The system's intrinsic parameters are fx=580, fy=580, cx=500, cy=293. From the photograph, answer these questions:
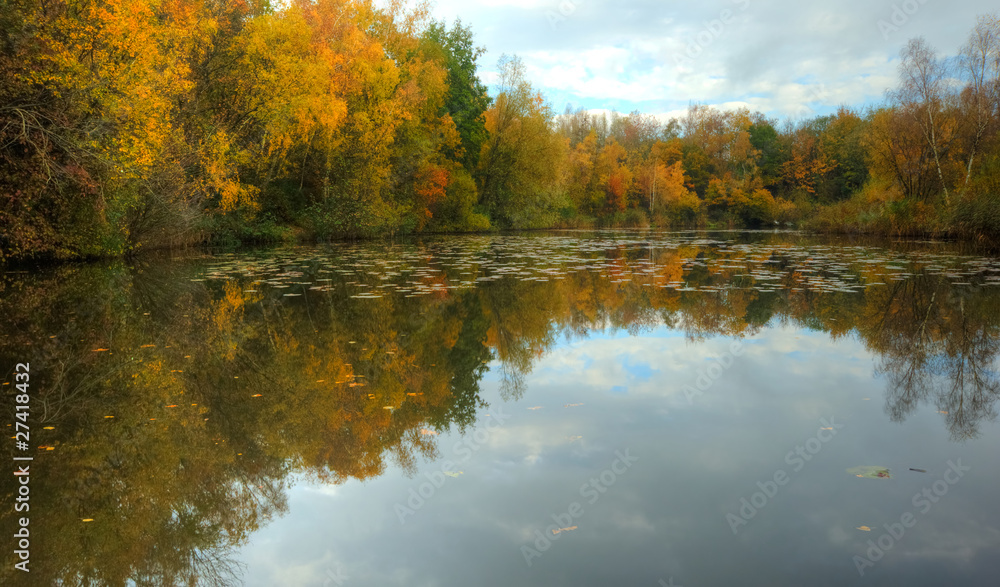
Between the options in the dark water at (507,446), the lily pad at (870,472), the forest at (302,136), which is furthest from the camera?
the forest at (302,136)

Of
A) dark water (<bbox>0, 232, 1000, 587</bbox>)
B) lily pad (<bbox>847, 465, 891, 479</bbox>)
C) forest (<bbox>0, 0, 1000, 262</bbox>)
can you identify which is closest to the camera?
dark water (<bbox>0, 232, 1000, 587</bbox>)

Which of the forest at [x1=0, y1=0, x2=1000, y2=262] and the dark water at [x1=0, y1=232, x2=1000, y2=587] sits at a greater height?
the forest at [x1=0, y1=0, x2=1000, y2=262]

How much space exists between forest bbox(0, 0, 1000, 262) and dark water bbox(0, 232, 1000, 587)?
270 inches

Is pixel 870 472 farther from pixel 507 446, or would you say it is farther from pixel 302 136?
pixel 302 136

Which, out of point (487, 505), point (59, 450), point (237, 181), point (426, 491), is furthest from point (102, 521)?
point (237, 181)

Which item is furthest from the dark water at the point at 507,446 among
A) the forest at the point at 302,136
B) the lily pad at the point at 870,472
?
the forest at the point at 302,136

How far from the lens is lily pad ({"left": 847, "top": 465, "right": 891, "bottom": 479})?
138 inches

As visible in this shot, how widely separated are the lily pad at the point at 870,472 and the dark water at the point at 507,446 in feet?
0.06

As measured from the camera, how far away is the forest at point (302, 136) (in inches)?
519

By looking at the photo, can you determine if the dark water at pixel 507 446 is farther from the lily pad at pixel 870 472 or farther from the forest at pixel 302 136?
the forest at pixel 302 136

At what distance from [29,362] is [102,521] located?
390 cm

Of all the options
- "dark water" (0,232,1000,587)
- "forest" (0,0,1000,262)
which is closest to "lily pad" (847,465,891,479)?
"dark water" (0,232,1000,587)

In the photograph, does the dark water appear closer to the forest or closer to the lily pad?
the lily pad

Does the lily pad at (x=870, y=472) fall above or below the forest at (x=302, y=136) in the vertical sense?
below
